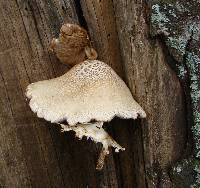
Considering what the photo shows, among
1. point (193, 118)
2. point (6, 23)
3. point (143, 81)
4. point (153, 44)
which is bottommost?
point (193, 118)

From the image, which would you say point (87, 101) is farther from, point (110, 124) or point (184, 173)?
point (184, 173)

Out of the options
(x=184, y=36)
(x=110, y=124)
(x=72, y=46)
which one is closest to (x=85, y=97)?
(x=72, y=46)

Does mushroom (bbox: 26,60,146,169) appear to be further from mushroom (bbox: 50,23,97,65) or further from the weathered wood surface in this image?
the weathered wood surface

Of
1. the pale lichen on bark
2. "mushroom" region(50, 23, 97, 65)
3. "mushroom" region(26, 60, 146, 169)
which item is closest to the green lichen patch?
the pale lichen on bark

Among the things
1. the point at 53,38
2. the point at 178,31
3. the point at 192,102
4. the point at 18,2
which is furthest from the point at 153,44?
the point at 18,2

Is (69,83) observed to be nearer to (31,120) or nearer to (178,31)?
(31,120)

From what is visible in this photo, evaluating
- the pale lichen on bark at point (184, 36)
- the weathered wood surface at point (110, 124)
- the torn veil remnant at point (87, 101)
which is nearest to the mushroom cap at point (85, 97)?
the torn veil remnant at point (87, 101)
